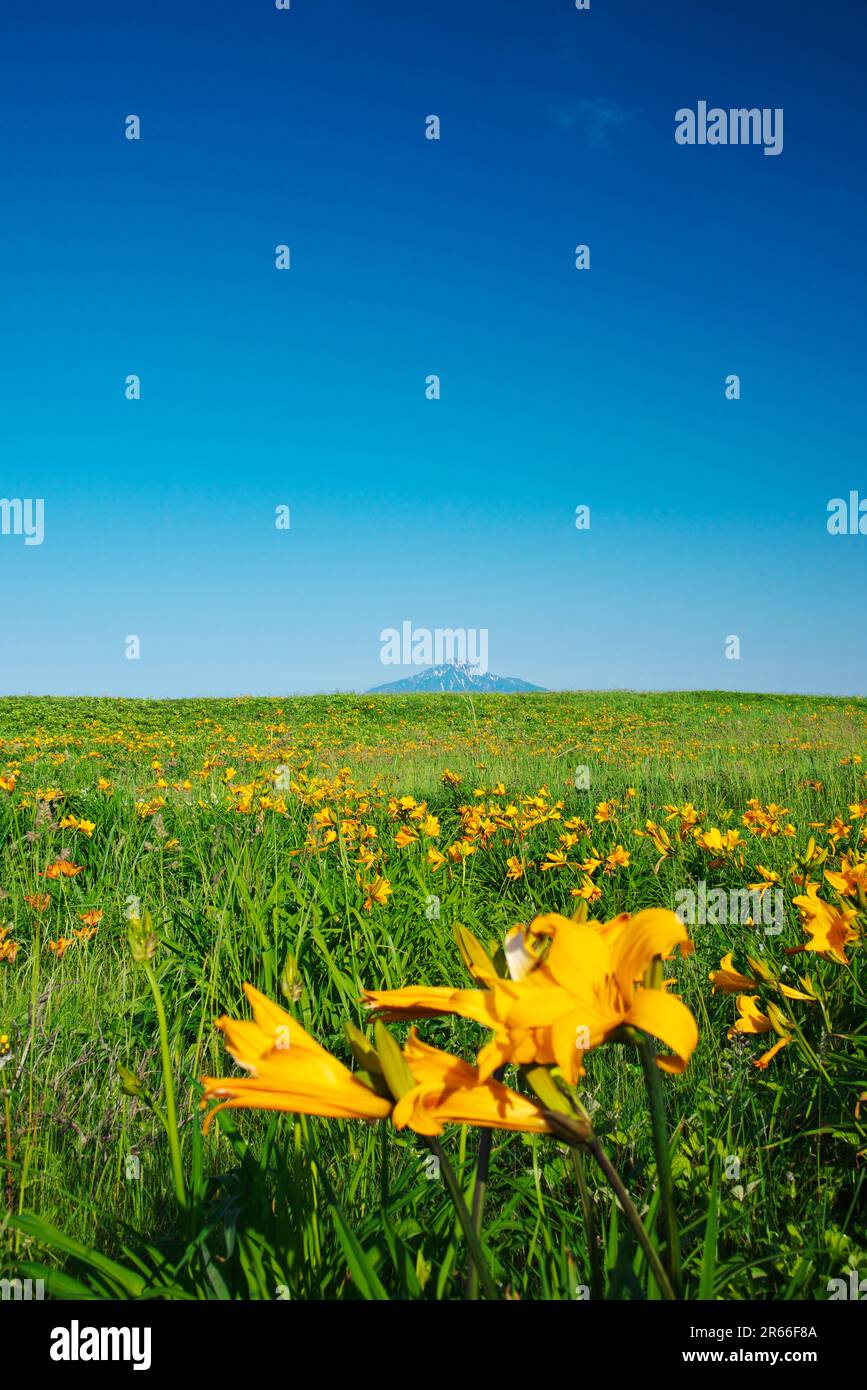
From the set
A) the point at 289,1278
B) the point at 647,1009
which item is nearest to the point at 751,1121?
the point at 289,1278

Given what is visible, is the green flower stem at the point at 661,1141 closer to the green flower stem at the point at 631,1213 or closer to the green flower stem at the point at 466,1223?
the green flower stem at the point at 631,1213

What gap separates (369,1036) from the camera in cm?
194

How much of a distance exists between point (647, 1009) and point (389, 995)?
0.23 meters

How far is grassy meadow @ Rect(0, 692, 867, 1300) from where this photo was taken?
1131 millimetres

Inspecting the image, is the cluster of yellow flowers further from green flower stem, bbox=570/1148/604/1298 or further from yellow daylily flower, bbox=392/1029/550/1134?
green flower stem, bbox=570/1148/604/1298

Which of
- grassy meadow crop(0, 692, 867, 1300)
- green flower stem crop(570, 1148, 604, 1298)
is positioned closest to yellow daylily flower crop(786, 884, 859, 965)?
grassy meadow crop(0, 692, 867, 1300)

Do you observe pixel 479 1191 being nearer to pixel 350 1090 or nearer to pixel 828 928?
pixel 350 1090

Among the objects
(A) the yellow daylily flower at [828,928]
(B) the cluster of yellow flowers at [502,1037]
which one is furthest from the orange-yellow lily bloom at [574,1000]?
(A) the yellow daylily flower at [828,928]

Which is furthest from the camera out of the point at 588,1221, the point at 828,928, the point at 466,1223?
the point at 828,928

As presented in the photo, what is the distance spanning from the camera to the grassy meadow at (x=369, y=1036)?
1.13 m

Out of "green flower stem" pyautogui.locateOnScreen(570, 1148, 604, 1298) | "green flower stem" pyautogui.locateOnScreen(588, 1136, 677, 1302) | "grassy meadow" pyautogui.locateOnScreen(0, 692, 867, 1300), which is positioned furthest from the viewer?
"grassy meadow" pyautogui.locateOnScreen(0, 692, 867, 1300)

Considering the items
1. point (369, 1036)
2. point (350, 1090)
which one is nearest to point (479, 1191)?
point (350, 1090)
